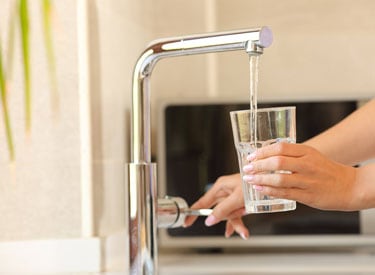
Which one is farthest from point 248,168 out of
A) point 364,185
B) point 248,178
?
point 364,185

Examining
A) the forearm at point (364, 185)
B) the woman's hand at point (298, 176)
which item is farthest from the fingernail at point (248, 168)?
the forearm at point (364, 185)

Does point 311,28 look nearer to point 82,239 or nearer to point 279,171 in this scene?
point 82,239

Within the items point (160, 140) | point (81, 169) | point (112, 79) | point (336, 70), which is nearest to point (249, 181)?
point (81, 169)

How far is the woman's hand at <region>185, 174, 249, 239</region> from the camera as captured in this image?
101 centimetres

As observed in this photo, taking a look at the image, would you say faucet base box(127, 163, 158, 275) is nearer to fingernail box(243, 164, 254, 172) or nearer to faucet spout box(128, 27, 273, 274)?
faucet spout box(128, 27, 273, 274)

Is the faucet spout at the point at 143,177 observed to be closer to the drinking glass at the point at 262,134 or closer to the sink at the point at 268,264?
the drinking glass at the point at 262,134

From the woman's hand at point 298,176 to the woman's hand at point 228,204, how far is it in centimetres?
20

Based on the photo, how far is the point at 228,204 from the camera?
1.00m

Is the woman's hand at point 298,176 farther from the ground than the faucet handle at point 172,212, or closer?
farther from the ground

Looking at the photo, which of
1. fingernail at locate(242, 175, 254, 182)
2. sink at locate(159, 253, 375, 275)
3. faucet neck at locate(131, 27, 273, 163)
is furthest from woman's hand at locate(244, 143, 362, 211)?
sink at locate(159, 253, 375, 275)

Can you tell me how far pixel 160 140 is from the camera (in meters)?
1.50

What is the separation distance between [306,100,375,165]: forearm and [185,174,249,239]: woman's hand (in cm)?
12

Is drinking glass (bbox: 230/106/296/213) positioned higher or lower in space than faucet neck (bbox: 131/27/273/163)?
lower

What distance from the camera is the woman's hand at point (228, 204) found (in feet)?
3.30
